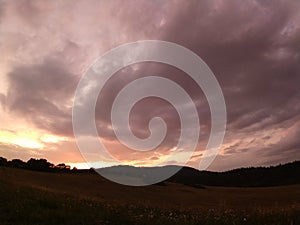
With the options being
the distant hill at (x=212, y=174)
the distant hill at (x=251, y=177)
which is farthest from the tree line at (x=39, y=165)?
the distant hill at (x=251, y=177)

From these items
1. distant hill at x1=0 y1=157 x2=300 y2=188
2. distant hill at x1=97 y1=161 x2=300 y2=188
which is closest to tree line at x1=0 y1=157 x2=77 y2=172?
distant hill at x1=0 y1=157 x2=300 y2=188

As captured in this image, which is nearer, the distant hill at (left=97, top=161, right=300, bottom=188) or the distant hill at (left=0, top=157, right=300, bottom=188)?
the distant hill at (left=0, top=157, right=300, bottom=188)

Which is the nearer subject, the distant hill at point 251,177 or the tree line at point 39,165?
the tree line at point 39,165

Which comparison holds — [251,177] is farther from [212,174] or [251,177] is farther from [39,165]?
[39,165]

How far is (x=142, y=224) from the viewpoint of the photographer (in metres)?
13.5

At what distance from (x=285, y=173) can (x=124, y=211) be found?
160741 mm

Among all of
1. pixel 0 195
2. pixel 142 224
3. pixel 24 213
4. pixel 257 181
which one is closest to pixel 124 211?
pixel 142 224

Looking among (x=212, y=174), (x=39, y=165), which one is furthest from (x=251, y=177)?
(x=39, y=165)

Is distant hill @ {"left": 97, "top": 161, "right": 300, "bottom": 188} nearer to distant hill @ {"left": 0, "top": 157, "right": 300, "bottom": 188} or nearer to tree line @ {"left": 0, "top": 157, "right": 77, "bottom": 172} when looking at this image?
distant hill @ {"left": 0, "top": 157, "right": 300, "bottom": 188}

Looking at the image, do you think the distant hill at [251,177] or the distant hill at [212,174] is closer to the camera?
the distant hill at [212,174]

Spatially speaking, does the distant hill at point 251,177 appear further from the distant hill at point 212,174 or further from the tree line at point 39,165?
the tree line at point 39,165

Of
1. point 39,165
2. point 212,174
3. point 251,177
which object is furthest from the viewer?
point 212,174

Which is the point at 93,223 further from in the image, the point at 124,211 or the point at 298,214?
the point at 298,214

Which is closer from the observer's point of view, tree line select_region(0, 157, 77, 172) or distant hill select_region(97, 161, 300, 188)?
tree line select_region(0, 157, 77, 172)
